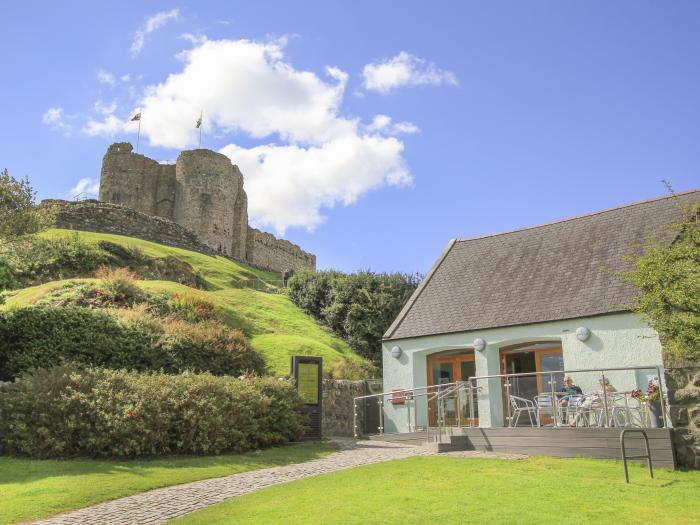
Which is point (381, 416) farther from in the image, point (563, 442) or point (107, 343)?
point (107, 343)

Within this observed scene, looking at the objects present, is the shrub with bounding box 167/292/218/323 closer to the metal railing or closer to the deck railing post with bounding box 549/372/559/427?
the metal railing

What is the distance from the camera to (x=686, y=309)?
1194 centimetres

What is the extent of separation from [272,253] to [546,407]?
57.0m

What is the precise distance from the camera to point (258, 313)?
31.3 m

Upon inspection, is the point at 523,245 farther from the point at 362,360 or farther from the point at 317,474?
the point at 317,474

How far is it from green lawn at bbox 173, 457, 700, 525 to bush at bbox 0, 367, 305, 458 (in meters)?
3.41

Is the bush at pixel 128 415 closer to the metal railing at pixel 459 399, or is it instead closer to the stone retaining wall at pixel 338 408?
the metal railing at pixel 459 399

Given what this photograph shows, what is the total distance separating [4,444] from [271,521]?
24.6 ft

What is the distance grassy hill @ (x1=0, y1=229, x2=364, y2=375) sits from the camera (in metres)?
23.6

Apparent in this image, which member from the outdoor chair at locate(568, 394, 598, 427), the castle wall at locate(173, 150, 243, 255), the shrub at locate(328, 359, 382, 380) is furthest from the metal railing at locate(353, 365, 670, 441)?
the castle wall at locate(173, 150, 243, 255)

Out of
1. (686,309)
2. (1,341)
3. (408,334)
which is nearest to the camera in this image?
(686,309)

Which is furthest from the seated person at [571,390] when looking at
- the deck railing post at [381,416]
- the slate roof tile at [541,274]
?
the deck railing post at [381,416]

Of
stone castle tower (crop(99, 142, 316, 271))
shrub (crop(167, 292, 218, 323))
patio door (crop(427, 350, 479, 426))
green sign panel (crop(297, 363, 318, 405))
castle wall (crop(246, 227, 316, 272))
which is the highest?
stone castle tower (crop(99, 142, 316, 271))

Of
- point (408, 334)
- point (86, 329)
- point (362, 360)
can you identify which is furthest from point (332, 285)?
point (86, 329)
